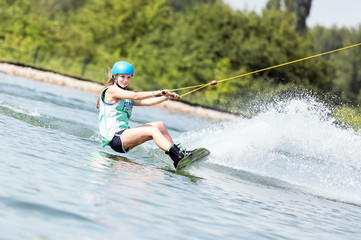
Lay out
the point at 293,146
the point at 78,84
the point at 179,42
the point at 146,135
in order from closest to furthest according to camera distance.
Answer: the point at 146,135
the point at 293,146
the point at 78,84
the point at 179,42

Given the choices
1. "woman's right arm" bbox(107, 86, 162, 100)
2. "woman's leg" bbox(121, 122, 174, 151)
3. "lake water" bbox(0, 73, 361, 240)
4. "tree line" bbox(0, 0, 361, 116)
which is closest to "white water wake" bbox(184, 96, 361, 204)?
"lake water" bbox(0, 73, 361, 240)

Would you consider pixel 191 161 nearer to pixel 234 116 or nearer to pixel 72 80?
pixel 234 116

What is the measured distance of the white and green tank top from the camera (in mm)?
7902

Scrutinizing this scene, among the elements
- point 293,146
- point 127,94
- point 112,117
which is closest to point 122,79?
point 127,94

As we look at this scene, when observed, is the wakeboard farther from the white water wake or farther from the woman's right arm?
the white water wake

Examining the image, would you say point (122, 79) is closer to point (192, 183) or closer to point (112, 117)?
point (112, 117)

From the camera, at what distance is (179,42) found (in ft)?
132

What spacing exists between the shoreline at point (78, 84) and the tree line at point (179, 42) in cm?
796

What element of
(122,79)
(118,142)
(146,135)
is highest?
(122,79)

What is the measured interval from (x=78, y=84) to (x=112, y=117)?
793 inches

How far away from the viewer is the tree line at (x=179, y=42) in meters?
37.8

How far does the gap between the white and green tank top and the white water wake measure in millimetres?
1994

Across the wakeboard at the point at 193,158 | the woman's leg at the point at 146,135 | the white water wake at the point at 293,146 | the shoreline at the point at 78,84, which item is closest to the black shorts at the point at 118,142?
the woman's leg at the point at 146,135

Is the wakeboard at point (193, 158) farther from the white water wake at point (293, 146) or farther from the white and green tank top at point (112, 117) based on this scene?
the white water wake at point (293, 146)
